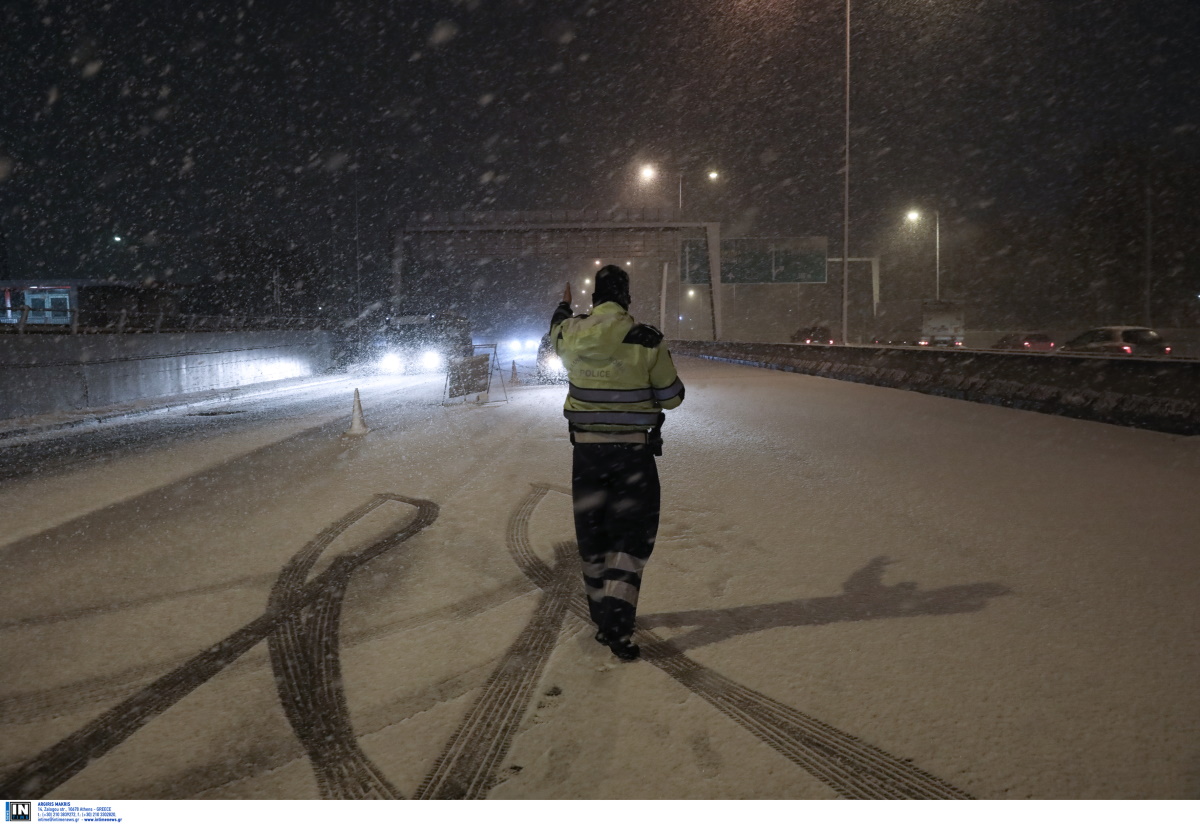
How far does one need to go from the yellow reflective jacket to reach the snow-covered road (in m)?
1.13

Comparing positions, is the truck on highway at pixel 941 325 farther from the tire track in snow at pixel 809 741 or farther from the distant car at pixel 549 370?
Answer: the tire track in snow at pixel 809 741

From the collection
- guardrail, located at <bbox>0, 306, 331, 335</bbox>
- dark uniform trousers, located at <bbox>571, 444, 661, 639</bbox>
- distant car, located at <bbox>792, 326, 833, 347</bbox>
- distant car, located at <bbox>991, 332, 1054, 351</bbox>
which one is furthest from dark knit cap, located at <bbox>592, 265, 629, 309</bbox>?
distant car, located at <bbox>792, 326, 833, 347</bbox>

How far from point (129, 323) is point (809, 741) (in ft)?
85.8

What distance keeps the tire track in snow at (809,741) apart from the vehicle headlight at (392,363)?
35.8 metres

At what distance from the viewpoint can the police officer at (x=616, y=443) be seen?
15.3 ft

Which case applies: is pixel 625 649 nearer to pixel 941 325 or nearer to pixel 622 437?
pixel 622 437

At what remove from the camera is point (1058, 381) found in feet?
51.8

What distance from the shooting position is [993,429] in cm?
1402

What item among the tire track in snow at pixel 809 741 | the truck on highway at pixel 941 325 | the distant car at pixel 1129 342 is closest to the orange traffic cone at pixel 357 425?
the tire track in snow at pixel 809 741

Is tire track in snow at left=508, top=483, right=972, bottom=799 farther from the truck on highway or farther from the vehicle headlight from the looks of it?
the truck on highway

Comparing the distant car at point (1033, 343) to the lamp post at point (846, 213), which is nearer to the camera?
the lamp post at point (846, 213)

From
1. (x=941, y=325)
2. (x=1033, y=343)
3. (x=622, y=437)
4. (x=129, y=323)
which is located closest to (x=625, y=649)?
(x=622, y=437)

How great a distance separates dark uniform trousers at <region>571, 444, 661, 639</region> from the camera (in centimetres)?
468
